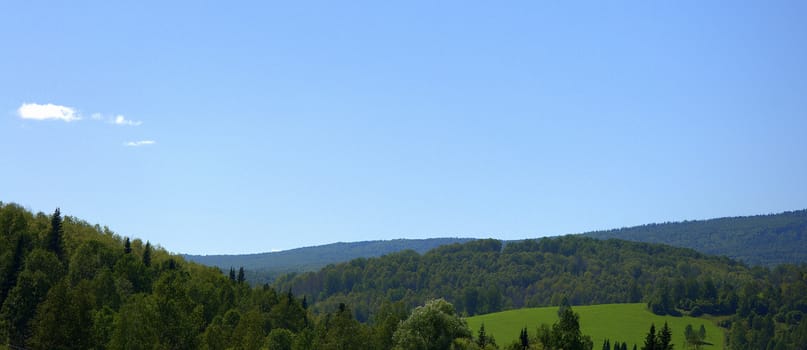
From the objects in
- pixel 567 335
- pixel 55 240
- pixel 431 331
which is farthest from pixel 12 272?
pixel 567 335

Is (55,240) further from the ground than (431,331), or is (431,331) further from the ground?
(55,240)

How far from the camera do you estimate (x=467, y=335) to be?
12938cm

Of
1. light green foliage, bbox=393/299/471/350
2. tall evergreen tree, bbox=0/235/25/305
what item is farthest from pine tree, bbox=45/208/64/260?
light green foliage, bbox=393/299/471/350

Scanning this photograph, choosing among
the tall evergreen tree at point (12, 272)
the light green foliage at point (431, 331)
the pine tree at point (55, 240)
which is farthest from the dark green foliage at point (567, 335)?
the pine tree at point (55, 240)

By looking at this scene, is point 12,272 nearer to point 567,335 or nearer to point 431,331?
point 431,331

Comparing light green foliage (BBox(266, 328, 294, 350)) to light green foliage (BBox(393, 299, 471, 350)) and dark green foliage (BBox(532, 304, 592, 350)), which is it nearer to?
light green foliage (BBox(393, 299, 471, 350))

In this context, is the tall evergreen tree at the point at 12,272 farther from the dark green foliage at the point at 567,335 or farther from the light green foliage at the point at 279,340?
the dark green foliage at the point at 567,335

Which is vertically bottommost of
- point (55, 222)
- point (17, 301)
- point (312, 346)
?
point (312, 346)

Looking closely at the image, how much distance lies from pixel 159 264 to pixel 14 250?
130ft

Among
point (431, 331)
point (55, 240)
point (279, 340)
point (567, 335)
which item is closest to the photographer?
point (567, 335)

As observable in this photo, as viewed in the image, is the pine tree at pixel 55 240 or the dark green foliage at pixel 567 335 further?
the pine tree at pixel 55 240

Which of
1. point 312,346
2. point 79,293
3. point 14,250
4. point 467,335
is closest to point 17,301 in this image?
point 79,293

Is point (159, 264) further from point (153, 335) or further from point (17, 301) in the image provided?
point (153, 335)

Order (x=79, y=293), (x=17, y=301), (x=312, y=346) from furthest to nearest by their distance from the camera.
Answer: (x=312, y=346), (x=17, y=301), (x=79, y=293)
